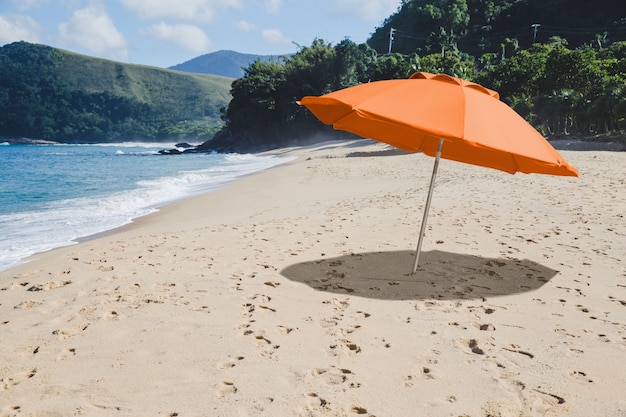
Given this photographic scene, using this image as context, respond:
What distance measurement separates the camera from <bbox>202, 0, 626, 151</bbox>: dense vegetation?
115 feet

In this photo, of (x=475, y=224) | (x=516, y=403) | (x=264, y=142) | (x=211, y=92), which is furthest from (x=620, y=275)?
(x=211, y=92)

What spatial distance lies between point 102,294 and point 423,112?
141 inches

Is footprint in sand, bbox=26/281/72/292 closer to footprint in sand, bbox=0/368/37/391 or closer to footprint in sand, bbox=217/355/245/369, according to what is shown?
footprint in sand, bbox=0/368/37/391

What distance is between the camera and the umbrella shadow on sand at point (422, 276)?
4.68m

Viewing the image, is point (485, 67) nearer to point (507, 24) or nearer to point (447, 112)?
point (507, 24)

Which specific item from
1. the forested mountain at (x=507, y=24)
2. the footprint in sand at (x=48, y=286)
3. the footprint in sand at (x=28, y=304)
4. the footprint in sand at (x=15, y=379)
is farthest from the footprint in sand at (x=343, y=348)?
the forested mountain at (x=507, y=24)

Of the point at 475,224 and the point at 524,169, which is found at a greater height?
the point at 524,169

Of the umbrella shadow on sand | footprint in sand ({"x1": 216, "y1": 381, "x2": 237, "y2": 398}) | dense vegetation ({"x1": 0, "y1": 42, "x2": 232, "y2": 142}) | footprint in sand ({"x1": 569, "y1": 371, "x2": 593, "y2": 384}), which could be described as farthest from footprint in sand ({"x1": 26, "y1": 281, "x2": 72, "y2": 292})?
dense vegetation ({"x1": 0, "y1": 42, "x2": 232, "y2": 142})

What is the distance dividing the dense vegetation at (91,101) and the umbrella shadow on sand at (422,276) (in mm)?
120619

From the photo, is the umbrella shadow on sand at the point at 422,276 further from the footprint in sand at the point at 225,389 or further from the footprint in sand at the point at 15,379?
the footprint in sand at the point at 15,379

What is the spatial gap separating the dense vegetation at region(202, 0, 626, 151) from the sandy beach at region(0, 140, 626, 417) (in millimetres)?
28196

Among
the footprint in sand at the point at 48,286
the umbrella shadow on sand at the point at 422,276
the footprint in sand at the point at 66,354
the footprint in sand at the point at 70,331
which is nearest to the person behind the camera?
the footprint in sand at the point at 66,354

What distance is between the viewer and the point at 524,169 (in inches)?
214

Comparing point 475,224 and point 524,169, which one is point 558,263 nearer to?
point 524,169
